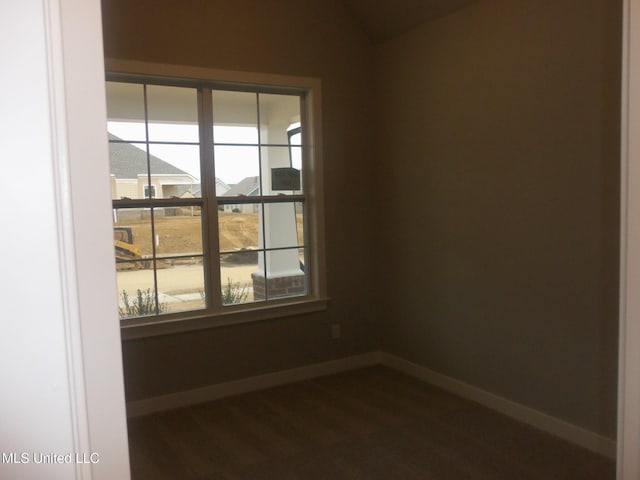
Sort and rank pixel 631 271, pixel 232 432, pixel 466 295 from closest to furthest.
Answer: pixel 631 271 < pixel 232 432 < pixel 466 295

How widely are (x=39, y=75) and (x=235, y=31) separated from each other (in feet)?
10.4

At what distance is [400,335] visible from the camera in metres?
4.37

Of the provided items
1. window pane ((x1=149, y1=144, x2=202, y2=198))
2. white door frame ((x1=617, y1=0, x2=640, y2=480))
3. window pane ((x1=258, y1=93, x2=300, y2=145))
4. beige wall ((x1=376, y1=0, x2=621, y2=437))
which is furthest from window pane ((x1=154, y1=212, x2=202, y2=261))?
white door frame ((x1=617, y1=0, x2=640, y2=480))

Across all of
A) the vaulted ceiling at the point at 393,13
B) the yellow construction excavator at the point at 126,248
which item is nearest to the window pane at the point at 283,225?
the yellow construction excavator at the point at 126,248

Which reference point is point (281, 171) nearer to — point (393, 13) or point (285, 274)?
point (285, 274)

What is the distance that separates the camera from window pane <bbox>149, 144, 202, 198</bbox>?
364 cm

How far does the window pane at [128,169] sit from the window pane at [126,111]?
68 mm

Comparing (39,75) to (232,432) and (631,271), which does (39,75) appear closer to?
(631,271)

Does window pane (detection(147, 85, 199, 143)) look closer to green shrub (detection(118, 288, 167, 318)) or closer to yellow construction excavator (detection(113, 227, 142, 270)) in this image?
yellow construction excavator (detection(113, 227, 142, 270))

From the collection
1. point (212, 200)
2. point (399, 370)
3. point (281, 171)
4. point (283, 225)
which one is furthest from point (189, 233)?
point (399, 370)

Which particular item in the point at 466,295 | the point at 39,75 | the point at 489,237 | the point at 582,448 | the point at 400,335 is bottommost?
the point at 582,448

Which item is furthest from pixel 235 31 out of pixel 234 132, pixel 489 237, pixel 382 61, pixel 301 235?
pixel 489 237

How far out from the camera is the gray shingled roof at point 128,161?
3.51 m

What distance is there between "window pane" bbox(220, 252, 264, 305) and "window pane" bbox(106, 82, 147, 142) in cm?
106
